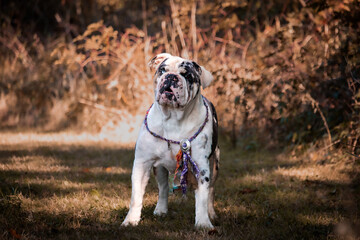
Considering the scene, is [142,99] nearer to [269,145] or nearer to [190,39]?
[190,39]

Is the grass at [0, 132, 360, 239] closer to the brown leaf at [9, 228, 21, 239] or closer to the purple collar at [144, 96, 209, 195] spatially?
the brown leaf at [9, 228, 21, 239]

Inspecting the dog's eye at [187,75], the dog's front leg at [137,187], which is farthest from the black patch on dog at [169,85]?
the dog's front leg at [137,187]

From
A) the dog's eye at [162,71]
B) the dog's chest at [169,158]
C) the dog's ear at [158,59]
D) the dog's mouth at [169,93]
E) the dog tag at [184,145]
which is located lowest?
the dog's chest at [169,158]

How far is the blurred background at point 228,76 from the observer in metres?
5.93

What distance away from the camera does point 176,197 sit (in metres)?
4.45

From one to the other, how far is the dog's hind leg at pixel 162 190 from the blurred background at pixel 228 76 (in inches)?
93.1

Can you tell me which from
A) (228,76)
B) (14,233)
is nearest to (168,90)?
(14,233)

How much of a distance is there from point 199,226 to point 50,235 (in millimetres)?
1129

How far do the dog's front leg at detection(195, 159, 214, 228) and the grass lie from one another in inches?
3.8

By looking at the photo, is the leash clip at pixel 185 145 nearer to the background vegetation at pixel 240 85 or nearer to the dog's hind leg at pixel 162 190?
the dog's hind leg at pixel 162 190

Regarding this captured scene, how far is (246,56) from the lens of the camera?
8828mm

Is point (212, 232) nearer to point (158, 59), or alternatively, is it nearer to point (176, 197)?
point (176, 197)

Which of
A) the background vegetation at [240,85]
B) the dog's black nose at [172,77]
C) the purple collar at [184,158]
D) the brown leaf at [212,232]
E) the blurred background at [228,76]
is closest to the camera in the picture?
the brown leaf at [212,232]

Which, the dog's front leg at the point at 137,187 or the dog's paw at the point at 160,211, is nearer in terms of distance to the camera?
the dog's front leg at the point at 137,187
